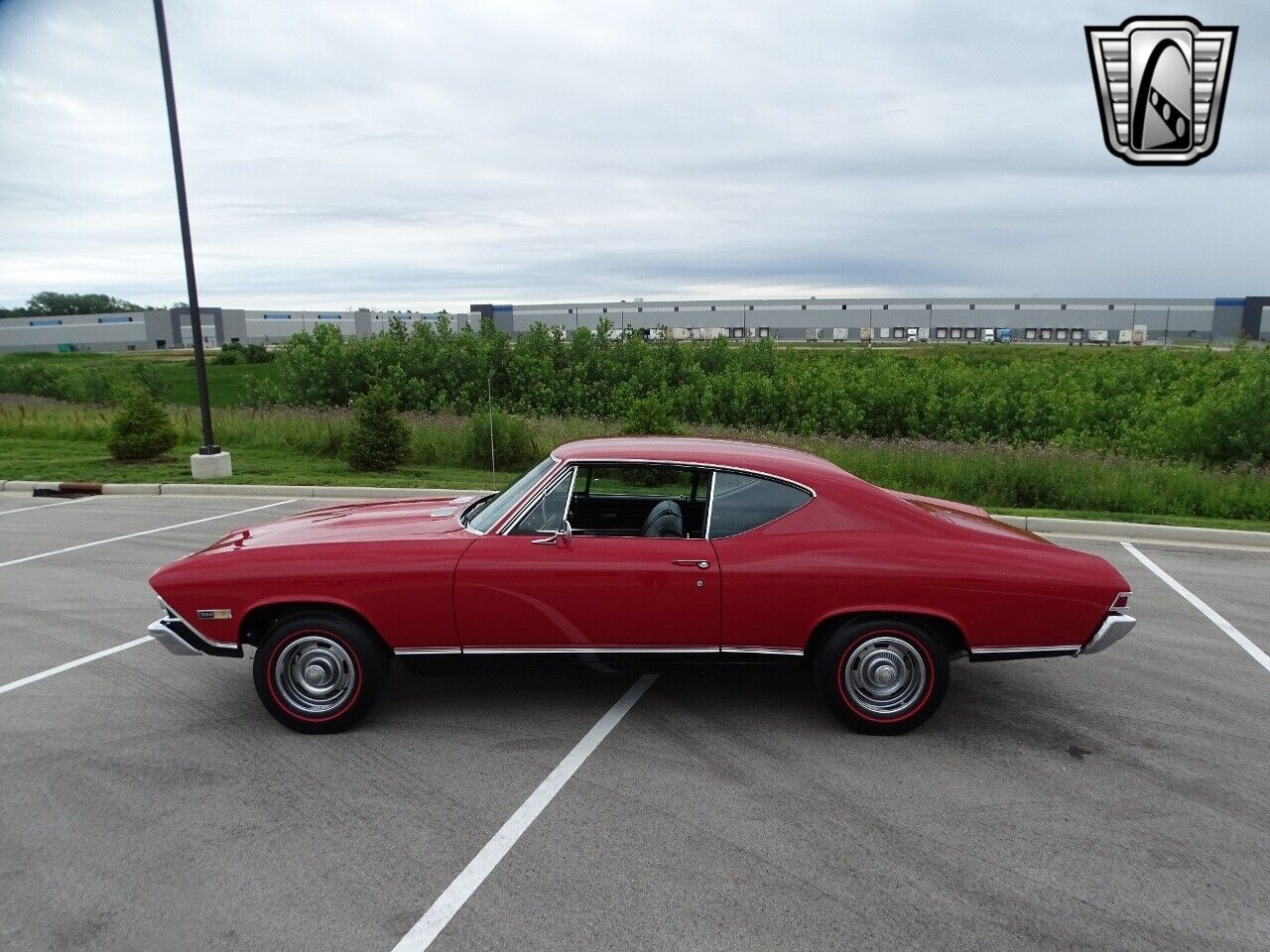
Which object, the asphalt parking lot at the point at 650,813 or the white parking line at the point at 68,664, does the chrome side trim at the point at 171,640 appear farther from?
the white parking line at the point at 68,664

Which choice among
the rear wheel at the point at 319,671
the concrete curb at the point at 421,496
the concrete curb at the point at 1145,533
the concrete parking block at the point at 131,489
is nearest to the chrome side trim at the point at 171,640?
the rear wheel at the point at 319,671

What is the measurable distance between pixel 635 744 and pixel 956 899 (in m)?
1.73

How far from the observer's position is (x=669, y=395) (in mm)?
25422

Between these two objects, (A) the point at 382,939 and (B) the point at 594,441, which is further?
(B) the point at 594,441

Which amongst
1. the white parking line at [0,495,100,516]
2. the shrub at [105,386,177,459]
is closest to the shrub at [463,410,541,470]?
the shrub at [105,386,177,459]

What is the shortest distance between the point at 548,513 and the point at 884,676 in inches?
78.2

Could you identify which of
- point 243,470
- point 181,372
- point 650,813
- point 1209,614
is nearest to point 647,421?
point 243,470

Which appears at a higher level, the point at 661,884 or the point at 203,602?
the point at 203,602

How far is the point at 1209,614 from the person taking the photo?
6859 millimetres

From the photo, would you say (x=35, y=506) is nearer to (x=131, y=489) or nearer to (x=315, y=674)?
(x=131, y=489)

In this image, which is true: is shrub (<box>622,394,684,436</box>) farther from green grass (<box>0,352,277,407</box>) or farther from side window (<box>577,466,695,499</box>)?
green grass (<box>0,352,277,407</box>)

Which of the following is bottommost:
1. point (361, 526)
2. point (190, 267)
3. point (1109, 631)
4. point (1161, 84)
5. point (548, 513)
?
point (1109, 631)

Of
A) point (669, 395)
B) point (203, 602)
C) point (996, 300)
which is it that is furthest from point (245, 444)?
point (996, 300)

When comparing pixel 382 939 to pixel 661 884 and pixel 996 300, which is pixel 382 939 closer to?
pixel 661 884
